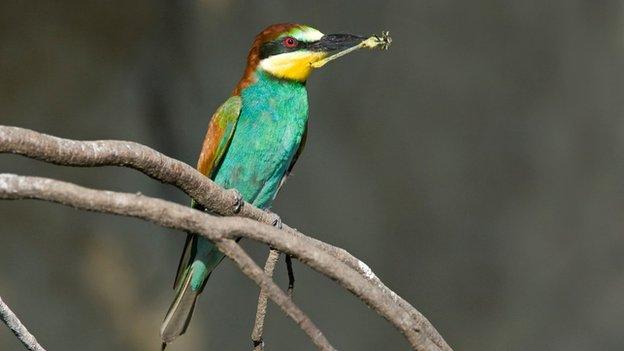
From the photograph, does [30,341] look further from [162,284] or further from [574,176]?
[574,176]

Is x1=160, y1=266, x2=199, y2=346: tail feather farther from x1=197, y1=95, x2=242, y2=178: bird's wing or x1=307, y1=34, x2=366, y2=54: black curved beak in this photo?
x1=307, y1=34, x2=366, y2=54: black curved beak

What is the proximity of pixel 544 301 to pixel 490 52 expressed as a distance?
753 mm

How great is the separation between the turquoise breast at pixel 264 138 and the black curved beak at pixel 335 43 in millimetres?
98

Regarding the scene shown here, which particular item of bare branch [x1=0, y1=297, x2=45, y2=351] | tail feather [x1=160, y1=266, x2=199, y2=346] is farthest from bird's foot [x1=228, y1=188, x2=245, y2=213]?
tail feather [x1=160, y1=266, x2=199, y2=346]

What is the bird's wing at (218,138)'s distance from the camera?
220 cm

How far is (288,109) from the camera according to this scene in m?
2.23

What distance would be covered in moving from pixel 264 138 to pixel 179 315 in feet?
1.37

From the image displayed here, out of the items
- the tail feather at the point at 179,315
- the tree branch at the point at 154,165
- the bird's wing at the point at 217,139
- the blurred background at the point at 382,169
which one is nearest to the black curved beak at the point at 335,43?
the bird's wing at the point at 217,139

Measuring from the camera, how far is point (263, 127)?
2.21 metres

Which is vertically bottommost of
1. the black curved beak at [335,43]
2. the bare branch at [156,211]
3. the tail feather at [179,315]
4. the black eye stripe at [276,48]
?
the tail feather at [179,315]

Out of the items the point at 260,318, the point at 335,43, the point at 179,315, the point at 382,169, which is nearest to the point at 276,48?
the point at 335,43

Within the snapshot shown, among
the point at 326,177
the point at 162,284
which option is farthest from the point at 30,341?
the point at 326,177

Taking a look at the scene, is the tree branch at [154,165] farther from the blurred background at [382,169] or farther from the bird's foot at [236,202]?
the blurred background at [382,169]

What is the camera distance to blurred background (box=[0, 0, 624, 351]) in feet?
9.27
